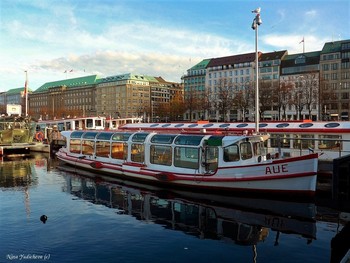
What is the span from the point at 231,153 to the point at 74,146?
1975cm

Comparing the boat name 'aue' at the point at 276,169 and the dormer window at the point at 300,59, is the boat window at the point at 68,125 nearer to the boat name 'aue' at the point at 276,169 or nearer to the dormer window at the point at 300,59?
the boat name 'aue' at the point at 276,169

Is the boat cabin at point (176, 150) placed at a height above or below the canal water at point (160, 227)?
above

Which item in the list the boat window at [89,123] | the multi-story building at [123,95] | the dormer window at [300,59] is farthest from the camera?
the multi-story building at [123,95]

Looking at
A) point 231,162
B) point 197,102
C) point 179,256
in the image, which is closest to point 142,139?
point 231,162

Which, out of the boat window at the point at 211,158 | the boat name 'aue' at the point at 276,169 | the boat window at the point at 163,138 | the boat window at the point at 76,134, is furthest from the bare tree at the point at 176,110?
the boat name 'aue' at the point at 276,169

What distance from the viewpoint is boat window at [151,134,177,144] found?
25.6 m

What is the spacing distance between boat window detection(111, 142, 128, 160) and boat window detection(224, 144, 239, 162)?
9.97 m

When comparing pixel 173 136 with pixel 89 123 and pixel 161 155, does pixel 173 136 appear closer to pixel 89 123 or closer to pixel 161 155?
pixel 161 155

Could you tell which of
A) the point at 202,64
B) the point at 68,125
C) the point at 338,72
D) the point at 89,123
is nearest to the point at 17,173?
the point at 89,123

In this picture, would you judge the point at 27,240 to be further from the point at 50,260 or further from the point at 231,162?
the point at 231,162

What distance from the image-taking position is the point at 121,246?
13742mm

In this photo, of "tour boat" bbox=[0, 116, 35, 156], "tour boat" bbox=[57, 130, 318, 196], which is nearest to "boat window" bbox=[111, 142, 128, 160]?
"tour boat" bbox=[57, 130, 318, 196]

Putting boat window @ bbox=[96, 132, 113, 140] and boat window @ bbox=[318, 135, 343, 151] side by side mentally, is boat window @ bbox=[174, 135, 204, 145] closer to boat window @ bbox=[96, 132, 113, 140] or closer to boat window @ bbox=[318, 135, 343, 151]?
boat window @ bbox=[96, 132, 113, 140]

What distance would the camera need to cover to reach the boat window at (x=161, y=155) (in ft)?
83.6
